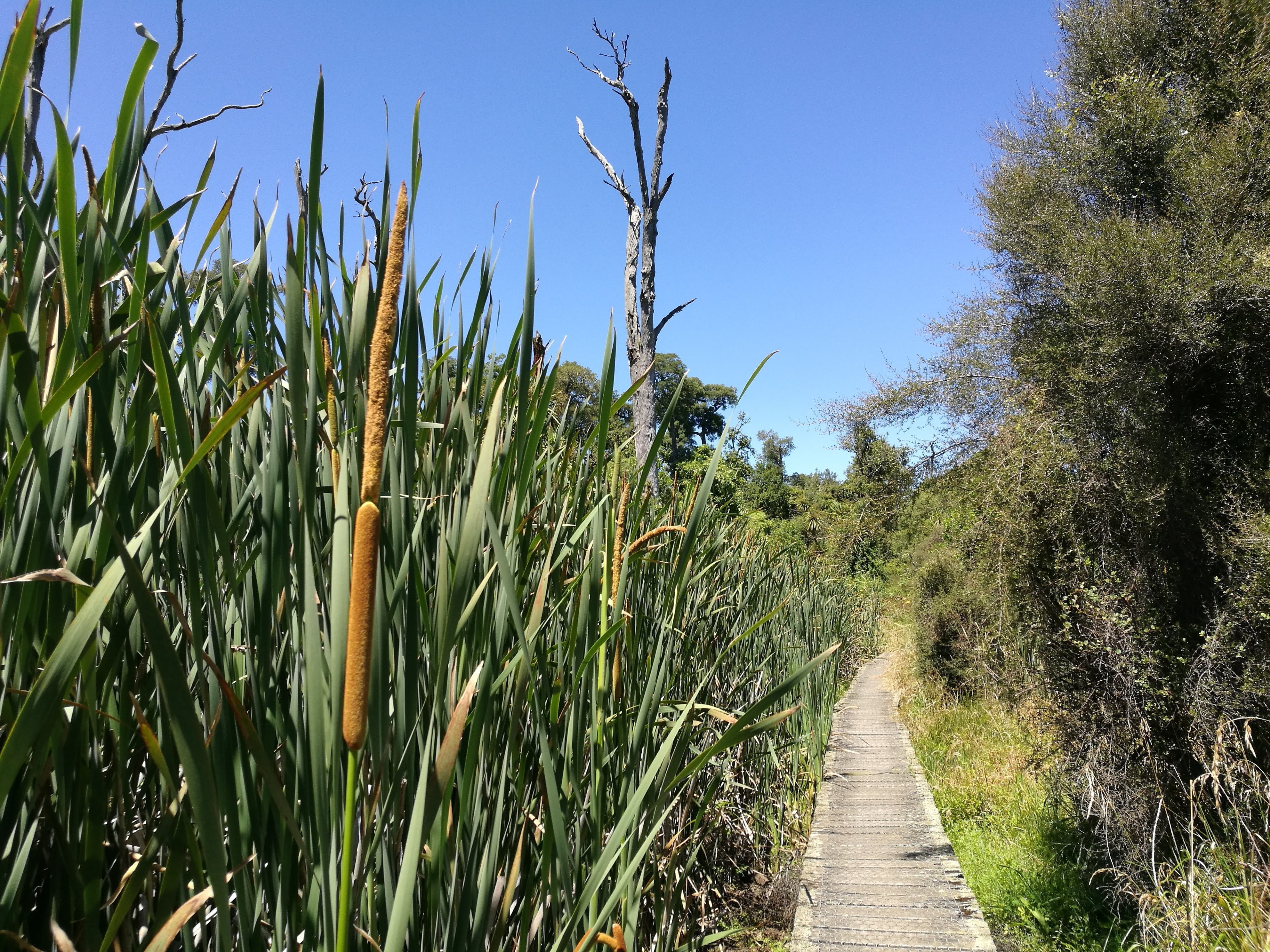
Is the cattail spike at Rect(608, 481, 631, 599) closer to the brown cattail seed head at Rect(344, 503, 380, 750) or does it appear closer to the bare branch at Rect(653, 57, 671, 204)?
the brown cattail seed head at Rect(344, 503, 380, 750)

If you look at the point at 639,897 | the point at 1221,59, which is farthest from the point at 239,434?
the point at 1221,59

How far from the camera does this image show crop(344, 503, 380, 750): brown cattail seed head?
50 centimetres

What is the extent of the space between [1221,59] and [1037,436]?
2380 millimetres

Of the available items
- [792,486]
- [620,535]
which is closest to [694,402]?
[792,486]

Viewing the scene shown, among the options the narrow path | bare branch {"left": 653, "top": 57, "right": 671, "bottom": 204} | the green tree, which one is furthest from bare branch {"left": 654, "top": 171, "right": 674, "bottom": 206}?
the green tree

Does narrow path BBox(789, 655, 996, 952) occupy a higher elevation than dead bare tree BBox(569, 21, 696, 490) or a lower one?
lower

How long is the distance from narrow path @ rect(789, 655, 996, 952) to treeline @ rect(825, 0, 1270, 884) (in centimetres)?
98

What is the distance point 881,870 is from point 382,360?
4.11 metres

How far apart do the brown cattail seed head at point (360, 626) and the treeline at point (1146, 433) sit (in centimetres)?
434

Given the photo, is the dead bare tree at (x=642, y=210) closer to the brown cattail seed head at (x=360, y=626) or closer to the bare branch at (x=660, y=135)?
the bare branch at (x=660, y=135)

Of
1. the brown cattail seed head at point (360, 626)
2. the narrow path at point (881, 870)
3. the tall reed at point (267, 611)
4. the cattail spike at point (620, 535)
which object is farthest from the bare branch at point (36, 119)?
the narrow path at point (881, 870)

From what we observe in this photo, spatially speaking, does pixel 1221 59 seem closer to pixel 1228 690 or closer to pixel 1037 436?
pixel 1037 436

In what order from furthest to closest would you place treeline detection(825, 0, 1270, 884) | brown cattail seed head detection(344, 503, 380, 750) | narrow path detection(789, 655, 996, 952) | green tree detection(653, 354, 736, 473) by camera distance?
green tree detection(653, 354, 736, 473), treeline detection(825, 0, 1270, 884), narrow path detection(789, 655, 996, 952), brown cattail seed head detection(344, 503, 380, 750)

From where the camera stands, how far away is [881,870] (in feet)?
12.4
